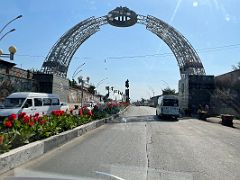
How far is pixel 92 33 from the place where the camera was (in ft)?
235

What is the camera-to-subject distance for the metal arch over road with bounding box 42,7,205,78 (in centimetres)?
6944

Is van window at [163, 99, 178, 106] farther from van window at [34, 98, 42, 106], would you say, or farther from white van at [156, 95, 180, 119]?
van window at [34, 98, 42, 106]

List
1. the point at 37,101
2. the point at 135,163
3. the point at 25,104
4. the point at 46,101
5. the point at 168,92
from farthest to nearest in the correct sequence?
the point at 168,92, the point at 46,101, the point at 37,101, the point at 25,104, the point at 135,163

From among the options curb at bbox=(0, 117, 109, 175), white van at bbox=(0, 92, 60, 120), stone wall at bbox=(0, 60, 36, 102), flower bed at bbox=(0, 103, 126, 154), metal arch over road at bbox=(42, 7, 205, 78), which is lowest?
curb at bbox=(0, 117, 109, 175)

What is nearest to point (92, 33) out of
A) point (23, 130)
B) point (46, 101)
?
point (46, 101)

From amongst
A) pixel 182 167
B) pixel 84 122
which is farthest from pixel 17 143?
pixel 84 122

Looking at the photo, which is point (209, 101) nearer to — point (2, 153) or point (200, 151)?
point (200, 151)

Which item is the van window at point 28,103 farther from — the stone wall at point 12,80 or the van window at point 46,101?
the stone wall at point 12,80

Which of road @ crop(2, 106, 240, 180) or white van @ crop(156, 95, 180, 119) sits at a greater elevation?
white van @ crop(156, 95, 180, 119)

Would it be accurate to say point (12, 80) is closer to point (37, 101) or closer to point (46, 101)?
point (46, 101)

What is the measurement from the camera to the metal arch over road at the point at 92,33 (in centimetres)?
6944

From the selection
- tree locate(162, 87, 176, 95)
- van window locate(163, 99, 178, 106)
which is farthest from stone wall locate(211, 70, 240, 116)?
tree locate(162, 87, 176, 95)

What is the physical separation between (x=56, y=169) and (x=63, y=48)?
208 ft

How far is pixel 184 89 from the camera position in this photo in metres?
48.1
